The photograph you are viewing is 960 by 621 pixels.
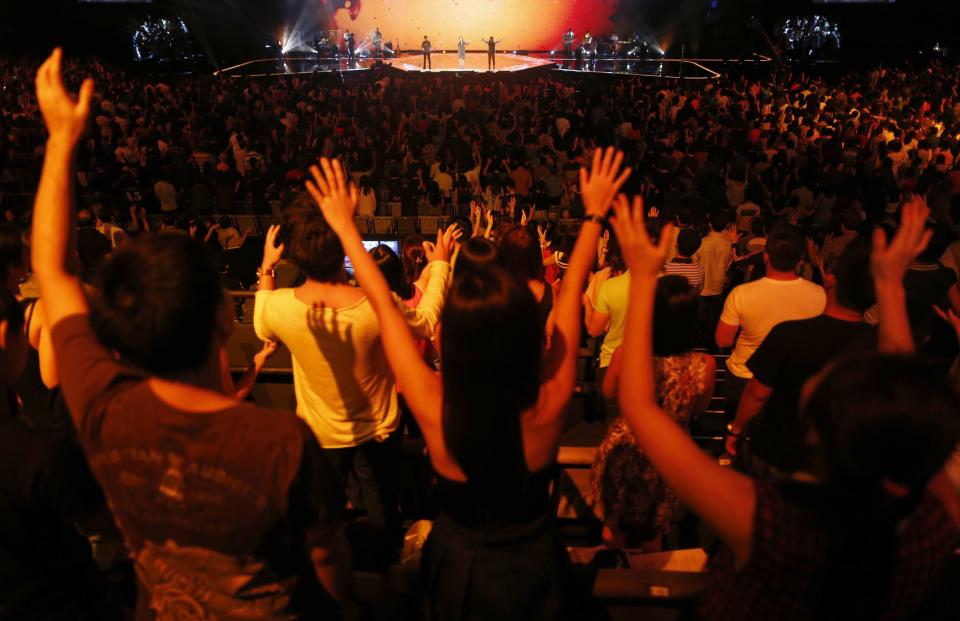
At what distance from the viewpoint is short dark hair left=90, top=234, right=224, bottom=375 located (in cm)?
105

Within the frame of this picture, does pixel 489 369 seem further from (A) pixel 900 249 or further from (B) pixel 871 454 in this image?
(A) pixel 900 249

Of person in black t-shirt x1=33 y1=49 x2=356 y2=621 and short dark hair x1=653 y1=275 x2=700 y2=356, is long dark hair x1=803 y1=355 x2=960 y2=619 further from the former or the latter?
short dark hair x1=653 y1=275 x2=700 y2=356

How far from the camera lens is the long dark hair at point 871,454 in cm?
87

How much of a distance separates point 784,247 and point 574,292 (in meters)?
1.74

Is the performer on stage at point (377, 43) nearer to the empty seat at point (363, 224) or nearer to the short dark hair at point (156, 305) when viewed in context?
the empty seat at point (363, 224)

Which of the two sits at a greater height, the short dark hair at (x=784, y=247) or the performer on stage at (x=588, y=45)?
the performer on stage at (x=588, y=45)

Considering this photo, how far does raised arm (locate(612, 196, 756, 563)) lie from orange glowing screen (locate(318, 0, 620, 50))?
2485 cm

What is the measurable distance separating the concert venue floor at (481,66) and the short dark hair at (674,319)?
20.0m

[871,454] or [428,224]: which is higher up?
[428,224]

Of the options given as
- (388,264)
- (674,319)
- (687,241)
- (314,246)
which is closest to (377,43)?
(687,241)

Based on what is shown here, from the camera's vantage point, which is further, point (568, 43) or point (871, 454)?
point (568, 43)

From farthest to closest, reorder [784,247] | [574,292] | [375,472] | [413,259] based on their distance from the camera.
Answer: [413,259] → [784,247] → [375,472] → [574,292]

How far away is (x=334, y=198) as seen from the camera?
156cm

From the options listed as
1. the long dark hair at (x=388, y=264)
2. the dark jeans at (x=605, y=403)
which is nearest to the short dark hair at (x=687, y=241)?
the dark jeans at (x=605, y=403)
